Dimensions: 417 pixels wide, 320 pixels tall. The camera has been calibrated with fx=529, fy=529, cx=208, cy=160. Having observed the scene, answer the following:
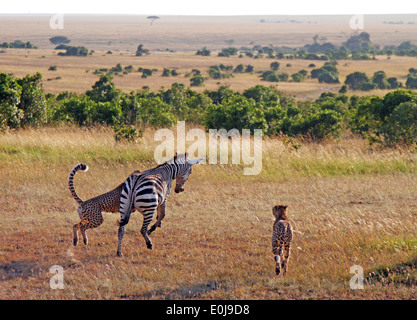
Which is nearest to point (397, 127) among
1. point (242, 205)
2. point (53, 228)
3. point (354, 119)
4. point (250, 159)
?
point (354, 119)

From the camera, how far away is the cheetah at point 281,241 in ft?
23.4

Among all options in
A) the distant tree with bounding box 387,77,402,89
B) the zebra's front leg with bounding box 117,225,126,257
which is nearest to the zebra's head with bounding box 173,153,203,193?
the zebra's front leg with bounding box 117,225,126,257

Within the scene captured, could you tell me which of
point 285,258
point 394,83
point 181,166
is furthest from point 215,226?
point 394,83

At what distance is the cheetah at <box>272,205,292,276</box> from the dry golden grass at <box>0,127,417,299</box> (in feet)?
0.64

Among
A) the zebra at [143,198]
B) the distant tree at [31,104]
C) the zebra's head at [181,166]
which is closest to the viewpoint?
the zebra at [143,198]

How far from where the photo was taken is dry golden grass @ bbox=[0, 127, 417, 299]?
23.3 ft

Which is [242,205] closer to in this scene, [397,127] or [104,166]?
[104,166]

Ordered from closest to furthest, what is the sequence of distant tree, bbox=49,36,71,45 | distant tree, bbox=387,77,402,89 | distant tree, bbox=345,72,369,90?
distant tree, bbox=387,77,402,89 → distant tree, bbox=345,72,369,90 → distant tree, bbox=49,36,71,45

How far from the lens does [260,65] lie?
245 feet

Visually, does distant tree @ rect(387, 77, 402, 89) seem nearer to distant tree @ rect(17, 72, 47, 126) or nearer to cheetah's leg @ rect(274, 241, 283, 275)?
distant tree @ rect(17, 72, 47, 126)

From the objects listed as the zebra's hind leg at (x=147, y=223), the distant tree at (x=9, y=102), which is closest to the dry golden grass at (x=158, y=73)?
the distant tree at (x=9, y=102)

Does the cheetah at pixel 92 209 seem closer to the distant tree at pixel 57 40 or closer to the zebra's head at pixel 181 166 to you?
the zebra's head at pixel 181 166

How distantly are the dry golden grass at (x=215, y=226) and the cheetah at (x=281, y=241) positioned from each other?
0.64 ft

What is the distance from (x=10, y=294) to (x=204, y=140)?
1135cm
